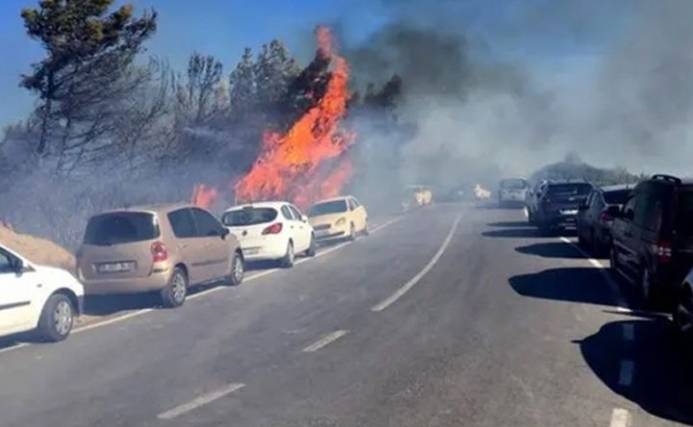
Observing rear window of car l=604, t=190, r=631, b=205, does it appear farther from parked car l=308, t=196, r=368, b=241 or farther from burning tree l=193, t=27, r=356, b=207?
burning tree l=193, t=27, r=356, b=207

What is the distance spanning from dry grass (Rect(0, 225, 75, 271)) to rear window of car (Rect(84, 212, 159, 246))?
16.9ft

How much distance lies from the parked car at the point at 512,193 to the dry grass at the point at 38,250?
3682 centimetres

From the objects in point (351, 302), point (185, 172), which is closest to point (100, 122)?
point (185, 172)

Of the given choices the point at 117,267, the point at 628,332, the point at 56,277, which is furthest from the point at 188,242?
the point at 628,332

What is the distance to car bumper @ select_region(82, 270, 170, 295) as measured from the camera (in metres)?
14.7

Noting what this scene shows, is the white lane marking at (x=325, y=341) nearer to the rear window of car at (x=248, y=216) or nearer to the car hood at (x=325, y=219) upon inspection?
the rear window of car at (x=248, y=216)

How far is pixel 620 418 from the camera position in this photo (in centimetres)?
709

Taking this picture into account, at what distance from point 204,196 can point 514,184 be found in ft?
94.0

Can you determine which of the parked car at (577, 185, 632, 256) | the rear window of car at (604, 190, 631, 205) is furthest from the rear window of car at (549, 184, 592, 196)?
the rear window of car at (604, 190, 631, 205)

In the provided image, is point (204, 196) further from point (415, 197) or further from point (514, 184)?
point (415, 197)

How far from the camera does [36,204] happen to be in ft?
82.4

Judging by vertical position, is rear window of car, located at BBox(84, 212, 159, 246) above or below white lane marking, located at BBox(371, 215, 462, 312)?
above

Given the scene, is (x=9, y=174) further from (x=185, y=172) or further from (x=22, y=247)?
(x=185, y=172)

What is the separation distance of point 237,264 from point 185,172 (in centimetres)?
1336
